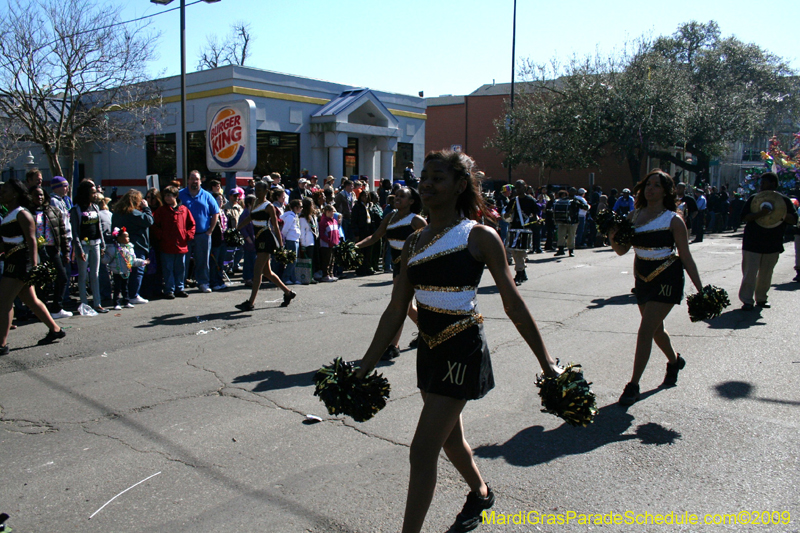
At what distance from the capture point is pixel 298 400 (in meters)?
5.22

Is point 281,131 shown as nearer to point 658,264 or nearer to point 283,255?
point 283,255

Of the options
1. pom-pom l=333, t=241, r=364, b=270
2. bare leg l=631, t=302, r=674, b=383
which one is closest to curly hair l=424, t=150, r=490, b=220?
bare leg l=631, t=302, r=674, b=383

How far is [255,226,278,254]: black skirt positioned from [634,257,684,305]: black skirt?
5.26 meters

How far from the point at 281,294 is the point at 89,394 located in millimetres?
5290

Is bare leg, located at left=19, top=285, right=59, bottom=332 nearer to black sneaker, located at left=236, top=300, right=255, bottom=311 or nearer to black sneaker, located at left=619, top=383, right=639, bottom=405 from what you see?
black sneaker, located at left=236, top=300, right=255, bottom=311

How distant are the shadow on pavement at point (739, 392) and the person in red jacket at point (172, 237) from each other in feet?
26.2

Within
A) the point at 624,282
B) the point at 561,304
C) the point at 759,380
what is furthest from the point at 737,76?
the point at 759,380

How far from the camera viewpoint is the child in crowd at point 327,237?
12273mm

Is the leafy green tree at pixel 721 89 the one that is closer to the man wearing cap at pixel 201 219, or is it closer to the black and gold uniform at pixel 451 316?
the man wearing cap at pixel 201 219

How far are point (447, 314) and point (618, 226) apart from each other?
128 inches

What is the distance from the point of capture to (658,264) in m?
5.28

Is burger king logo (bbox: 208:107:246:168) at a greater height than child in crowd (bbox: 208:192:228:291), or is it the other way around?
burger king logo (bbox: 208:107:246:168)

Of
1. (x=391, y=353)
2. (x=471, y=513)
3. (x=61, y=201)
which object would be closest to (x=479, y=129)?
(x=61, y=201)

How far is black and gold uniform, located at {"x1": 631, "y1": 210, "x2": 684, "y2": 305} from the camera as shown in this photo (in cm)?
520
